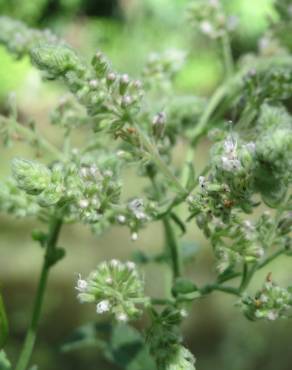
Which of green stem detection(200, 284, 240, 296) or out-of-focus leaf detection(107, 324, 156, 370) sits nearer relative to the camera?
green stem detection(200, 284, 240, 296)

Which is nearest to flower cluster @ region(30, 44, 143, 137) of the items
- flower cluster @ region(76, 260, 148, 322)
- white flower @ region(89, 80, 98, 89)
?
white flower @ region(89, 80, 98, 89)

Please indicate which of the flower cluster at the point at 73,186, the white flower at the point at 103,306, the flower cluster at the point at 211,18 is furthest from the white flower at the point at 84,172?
the flower cluster at the point at 211,18

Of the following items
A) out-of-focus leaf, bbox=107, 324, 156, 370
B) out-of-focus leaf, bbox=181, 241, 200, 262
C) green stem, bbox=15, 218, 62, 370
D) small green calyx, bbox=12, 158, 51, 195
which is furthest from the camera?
out-of-focus leaf, bbox=181, 241, 200, 262

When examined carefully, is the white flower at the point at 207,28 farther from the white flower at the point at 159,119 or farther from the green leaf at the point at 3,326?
the green leaf at the point at 3,326

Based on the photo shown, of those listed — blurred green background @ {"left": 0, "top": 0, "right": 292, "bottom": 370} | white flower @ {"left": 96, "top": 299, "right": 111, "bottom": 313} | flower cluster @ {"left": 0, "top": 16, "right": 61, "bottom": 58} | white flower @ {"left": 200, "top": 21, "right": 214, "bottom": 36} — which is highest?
blurred green background @ {"left": 0, "top": 0, "right": 292, "bottom": 370}

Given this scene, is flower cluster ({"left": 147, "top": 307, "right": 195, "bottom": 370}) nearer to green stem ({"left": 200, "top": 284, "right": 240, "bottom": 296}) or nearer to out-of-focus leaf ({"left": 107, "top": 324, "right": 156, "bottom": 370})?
green stem ({"left": 200, "top": 284, "right": 240, "bottom": 296})
